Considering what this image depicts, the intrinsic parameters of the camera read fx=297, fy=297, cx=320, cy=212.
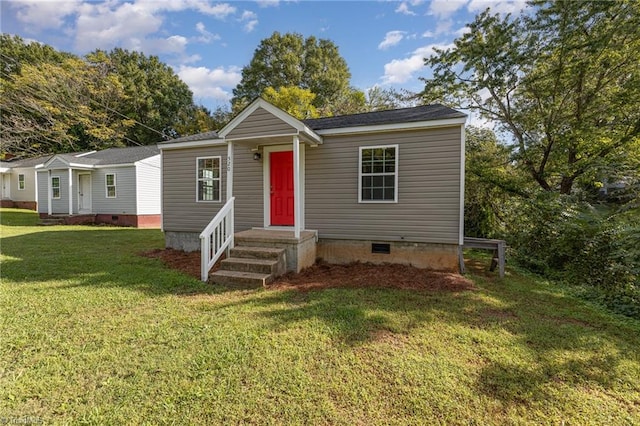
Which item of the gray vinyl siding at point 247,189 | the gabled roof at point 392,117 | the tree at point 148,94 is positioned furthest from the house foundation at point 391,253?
the tree at point 148,94

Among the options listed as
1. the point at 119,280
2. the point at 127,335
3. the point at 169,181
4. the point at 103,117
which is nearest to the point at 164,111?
the point at 103,117

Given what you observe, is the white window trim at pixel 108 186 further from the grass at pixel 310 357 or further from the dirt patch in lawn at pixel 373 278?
the dirt patch in lawn at pixel 373 278

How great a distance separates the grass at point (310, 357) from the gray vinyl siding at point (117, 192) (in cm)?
1089

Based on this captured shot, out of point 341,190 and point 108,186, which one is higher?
point 108,186

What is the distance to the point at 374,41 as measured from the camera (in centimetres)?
996

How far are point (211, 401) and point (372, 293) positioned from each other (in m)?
3.06

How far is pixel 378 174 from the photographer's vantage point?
260 inches

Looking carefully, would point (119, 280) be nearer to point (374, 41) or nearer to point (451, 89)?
point (374, 41)

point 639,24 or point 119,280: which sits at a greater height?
point 639,24

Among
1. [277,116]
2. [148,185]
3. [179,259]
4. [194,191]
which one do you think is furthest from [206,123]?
[277,116]

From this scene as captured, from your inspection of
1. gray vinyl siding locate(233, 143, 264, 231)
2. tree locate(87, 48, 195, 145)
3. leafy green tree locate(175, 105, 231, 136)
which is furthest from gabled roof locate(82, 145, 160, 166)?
tree locate(87, 48, 195, 145)

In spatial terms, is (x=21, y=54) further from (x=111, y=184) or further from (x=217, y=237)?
(x=217, y=237)

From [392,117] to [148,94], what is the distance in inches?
1190

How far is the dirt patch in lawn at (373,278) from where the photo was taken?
5.26 meters
